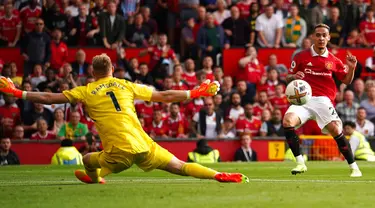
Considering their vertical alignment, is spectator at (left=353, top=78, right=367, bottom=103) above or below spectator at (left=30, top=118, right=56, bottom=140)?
above

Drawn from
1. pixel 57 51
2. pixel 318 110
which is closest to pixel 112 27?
pixel 57 51

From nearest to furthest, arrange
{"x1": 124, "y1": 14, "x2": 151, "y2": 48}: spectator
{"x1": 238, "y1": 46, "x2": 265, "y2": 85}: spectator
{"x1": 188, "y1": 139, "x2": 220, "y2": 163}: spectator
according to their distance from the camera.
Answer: {"x1": 188, "y1": 139, "x2": 220, "y2": 163}: spectator
{"x1": 238, "y1": 46, "x2": 265, "y2": 85}: spectator
{"x1": 124, "y1": 14, "x2": 151, "y2": 48}: spectator

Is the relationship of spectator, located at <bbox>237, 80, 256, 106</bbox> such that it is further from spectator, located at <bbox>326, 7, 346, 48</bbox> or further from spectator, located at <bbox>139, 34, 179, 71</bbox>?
spectator, located at <bbox>326, 7, 346, 48</bbox>

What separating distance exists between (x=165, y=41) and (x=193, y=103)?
77.3 inches

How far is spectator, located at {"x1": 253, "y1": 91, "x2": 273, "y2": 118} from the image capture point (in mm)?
25516

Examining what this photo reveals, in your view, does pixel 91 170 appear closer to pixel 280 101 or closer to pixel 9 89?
pixel 9 89

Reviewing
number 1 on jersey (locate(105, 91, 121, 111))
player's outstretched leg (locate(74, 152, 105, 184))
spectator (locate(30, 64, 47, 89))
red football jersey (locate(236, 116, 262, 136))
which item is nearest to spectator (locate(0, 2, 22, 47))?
spectator (locate(30, 64, 47, 89))

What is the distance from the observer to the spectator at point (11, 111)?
2369 cm

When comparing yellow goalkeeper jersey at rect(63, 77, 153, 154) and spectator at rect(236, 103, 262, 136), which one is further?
spectator at rect(236, 103, 262, 136)

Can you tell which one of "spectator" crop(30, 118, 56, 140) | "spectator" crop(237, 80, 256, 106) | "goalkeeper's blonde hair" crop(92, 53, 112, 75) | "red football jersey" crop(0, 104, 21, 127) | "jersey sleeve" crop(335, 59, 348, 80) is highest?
"goalkeeper's blonde hair" crop(92, 53, 112, 75)

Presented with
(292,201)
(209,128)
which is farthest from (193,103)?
(292,201)

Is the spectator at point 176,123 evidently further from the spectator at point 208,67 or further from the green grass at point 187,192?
the green grass at point 187,192

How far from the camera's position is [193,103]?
83.5 feet

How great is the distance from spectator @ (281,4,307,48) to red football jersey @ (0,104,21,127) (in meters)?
8.49
